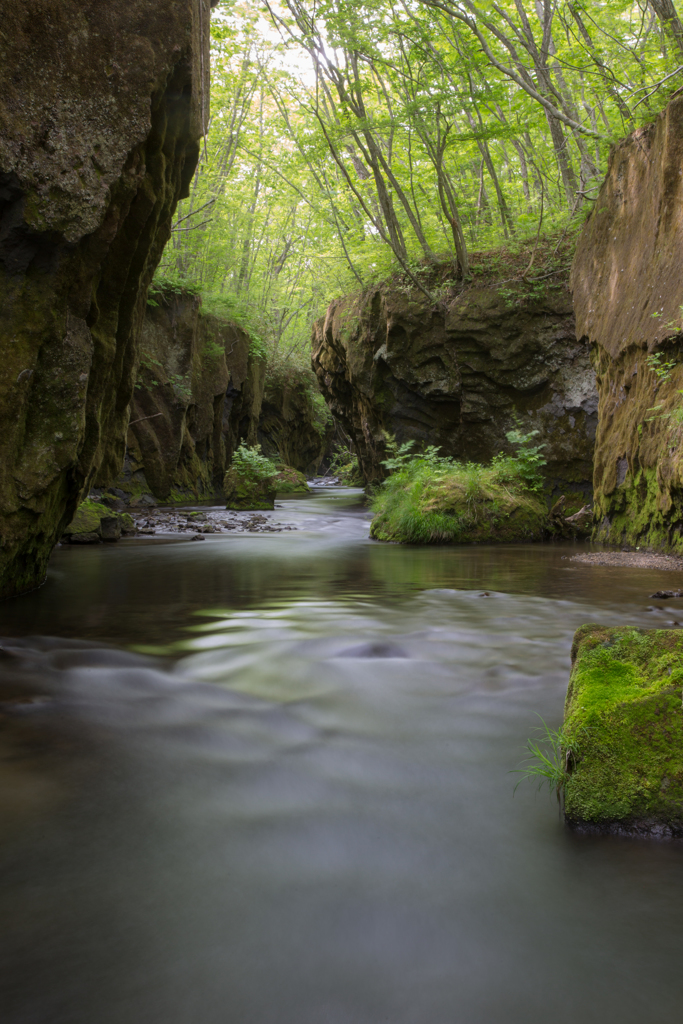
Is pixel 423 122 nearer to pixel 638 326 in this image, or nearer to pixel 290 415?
pixel 638 326

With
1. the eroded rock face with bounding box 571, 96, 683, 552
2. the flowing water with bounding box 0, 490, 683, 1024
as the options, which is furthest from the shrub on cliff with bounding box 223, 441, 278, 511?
the flowing water with bounding box 0, 490, 683, 1024

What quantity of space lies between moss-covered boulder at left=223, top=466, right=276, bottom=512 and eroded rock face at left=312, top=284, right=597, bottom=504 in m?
3.40

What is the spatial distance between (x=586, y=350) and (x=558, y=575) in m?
7.84

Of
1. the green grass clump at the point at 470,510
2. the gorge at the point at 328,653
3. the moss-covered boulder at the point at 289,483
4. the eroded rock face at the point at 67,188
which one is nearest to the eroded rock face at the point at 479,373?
the gorge at the point at 328,653

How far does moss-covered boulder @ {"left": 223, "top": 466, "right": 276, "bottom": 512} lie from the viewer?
53.3 ft

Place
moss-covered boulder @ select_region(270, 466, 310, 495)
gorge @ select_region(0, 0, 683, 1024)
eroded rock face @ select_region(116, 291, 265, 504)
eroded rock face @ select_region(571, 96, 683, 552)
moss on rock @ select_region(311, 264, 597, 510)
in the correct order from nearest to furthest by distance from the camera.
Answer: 1. gorge @ select_region(0, 0, 683, 1024)
2. eroded rock face @ select_region(571, 96, 683, 552)
3. moss on rock @ select_region(311, 264, 597, 510)
4. eroded rock face @ select_region(116, 291, 265, 504)
5. moss-covered boulder @ select_region(270, 466, 310, 495)

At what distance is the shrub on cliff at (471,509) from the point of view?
989cm

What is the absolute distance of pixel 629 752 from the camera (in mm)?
1948

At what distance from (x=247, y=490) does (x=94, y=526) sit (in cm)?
671

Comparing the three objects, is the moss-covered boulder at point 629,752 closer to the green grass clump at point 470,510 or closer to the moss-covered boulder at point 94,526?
the green grass clump at point 470,510

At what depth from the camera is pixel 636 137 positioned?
8219 millimetres

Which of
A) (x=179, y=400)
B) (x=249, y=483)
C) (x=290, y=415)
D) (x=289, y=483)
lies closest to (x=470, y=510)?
(x=249, y=483)

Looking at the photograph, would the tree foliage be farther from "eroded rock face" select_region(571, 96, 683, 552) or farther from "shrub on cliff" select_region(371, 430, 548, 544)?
"shrub on cliff" select_region(371, 430, 548, 544)

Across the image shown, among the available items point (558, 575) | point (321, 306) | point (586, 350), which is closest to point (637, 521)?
point (558, 575)
